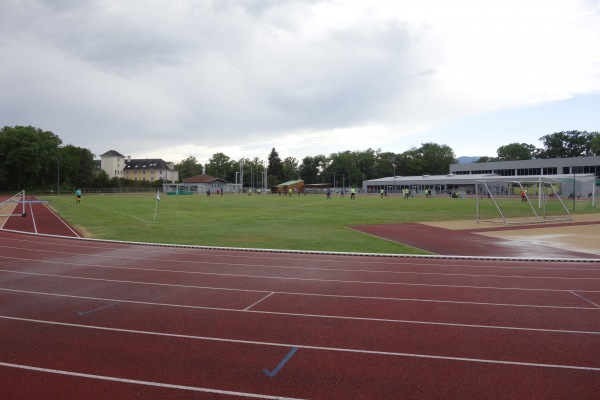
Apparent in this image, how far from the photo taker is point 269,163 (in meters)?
140

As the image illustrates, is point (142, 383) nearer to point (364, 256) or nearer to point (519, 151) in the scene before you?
point (364, 256)

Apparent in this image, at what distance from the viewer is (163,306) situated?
810 centimetres

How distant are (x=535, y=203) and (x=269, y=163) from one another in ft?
352

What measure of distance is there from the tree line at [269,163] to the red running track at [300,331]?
88.9 m

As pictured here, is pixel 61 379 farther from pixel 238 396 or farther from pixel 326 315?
pixel 326 315

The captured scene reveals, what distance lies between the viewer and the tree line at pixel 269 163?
85.8m

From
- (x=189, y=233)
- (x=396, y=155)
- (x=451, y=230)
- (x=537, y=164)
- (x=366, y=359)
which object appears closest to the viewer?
(x=366, y=359)

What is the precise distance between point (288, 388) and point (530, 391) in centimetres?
273

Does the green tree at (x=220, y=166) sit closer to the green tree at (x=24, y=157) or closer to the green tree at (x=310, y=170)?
the green tree at (x=310, y=170)

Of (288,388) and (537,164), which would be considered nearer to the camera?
(288,388)

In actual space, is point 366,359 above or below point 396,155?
below

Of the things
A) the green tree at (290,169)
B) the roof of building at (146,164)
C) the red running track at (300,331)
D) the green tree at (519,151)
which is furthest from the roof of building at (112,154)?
the red running track at (300,331)

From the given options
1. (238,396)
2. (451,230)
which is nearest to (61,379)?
(238,396)

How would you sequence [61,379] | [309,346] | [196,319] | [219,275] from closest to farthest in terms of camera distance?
[61,379]
[309,346]
[196,319]
[219,275]
